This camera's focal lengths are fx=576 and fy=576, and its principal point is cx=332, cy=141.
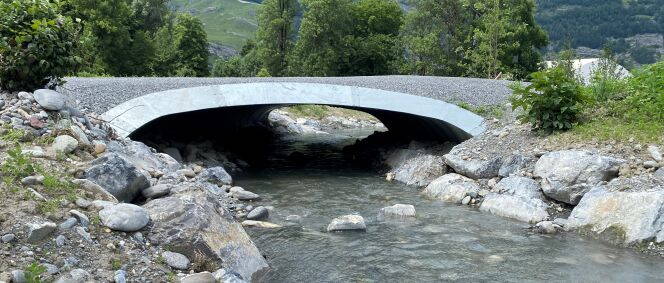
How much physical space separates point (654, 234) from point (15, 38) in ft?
36.2

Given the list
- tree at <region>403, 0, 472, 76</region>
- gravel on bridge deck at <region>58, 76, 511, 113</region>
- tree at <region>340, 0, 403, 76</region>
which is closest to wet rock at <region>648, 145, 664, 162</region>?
gravel on bridge deck at <region>58, 76, 511, 113</region>

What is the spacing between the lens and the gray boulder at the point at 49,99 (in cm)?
955

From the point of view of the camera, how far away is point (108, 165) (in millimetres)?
8078

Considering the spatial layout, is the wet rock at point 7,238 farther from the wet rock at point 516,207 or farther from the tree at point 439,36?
the tree at point 439,36

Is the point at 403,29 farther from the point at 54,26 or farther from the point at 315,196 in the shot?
the point at 54,26

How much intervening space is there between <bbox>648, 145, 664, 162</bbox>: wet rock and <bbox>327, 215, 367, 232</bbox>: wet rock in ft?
18.9

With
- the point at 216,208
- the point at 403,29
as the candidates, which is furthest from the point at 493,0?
the point at 216,208

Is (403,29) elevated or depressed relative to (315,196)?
elevated

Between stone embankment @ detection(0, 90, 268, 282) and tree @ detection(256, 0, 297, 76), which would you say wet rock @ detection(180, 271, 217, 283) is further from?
tree @ detection(256, 0, 297, 76)

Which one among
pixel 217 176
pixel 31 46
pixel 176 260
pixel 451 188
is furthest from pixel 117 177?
pixel 451 188

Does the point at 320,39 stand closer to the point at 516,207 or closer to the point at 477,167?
the point at 477,167

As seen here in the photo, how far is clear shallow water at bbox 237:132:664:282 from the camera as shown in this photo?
8133mm

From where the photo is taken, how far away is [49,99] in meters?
9.62

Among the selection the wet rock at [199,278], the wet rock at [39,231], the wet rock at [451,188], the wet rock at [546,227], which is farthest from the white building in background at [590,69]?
the wet rock at [39,231]
